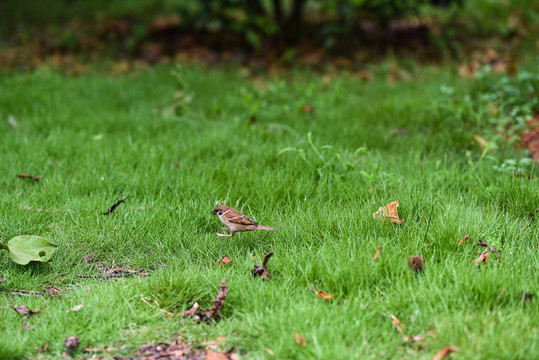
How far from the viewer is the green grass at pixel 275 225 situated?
2535 millimetres

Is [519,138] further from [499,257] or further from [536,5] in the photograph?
[536,5]

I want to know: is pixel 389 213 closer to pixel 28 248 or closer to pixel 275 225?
pixel 275 225

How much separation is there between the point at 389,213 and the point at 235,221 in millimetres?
978

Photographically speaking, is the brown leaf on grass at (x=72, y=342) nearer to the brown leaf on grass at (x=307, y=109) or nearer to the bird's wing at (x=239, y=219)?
the bird's wing at (x=239, y=219)

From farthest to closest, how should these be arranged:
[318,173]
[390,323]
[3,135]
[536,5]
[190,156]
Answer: [536,5]
[3,135]
[190,156]
[318,173]
[390,323]

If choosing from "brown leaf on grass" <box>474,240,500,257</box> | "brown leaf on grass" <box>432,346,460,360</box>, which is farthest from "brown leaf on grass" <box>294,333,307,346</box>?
"brown leaf on grass" <box>474,240,500,257</box>

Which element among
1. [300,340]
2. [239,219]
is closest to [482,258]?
[300,340]

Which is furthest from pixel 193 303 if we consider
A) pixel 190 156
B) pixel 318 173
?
pixel 190 156

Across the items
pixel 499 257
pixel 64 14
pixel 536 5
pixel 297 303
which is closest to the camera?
pixel 297 303

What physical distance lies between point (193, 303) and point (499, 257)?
5.58ft

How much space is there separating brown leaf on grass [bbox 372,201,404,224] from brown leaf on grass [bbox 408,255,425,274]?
16.8 inches

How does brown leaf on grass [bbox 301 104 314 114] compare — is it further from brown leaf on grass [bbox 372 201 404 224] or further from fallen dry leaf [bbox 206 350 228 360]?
fallen dry leaf [bbox 206 350 228 360]

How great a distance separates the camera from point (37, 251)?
3.14 m

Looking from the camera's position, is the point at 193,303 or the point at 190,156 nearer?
the point at 193,303
